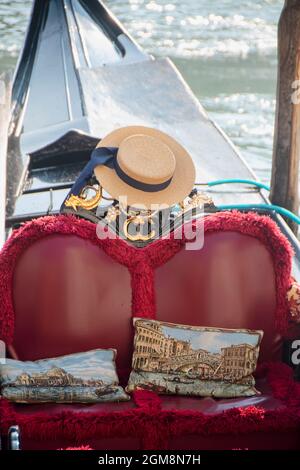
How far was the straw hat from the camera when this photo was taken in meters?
1.82

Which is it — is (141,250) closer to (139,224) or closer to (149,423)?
(139,224)

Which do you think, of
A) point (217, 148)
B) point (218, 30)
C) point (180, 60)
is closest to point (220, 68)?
point (180, 60)

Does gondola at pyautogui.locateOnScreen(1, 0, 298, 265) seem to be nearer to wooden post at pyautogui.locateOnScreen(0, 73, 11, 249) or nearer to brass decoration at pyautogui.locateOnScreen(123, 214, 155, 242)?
wooden post at pyautogui.locateOnScreen(0, 73, 11, 249)

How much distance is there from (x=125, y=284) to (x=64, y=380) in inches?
10.5

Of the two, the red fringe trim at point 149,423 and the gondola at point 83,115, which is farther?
the gondola at point 83,115

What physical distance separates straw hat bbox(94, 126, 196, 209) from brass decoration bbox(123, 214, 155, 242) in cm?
4

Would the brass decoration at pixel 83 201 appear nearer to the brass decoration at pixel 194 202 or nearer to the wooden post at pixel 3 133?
the brass decoration at pixel 194 202

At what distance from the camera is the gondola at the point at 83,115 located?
2654mm

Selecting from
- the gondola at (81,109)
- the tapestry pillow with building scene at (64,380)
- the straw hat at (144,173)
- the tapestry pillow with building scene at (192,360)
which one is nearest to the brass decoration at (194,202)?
the straw hat at (144,173)

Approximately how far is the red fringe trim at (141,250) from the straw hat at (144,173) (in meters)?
0.10

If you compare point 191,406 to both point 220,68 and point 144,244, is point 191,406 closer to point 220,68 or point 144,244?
point 144,244

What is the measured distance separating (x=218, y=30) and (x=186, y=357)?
693 centimetres

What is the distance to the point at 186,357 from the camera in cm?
Answer: 182

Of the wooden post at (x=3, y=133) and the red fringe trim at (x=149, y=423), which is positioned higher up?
the wooden post at (x=3, y=133)
